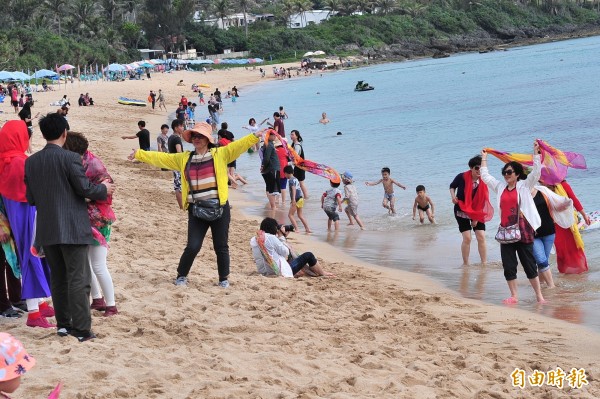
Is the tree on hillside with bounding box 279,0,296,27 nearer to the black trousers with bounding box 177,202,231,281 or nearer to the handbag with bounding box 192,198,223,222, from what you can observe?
the black trousers with bounding box 177,202,231,281

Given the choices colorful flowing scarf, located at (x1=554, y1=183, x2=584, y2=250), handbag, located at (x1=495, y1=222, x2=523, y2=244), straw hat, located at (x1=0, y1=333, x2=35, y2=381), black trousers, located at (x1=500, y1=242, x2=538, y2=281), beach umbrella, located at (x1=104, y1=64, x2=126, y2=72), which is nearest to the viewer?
straw hat, located at (x1=0, y1=333, x2=35, y2=381)

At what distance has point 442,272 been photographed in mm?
11117

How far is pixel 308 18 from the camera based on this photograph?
14162cm

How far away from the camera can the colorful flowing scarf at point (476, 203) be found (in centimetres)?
1050

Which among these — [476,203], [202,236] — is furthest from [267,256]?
[476,203]

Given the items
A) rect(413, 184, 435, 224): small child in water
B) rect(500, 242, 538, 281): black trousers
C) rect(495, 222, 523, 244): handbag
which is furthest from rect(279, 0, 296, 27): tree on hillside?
rect(495, 222, 523, 244): handbag

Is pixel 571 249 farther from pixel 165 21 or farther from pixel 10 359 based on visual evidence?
pixel 165 21

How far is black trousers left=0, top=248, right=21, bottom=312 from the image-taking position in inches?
265

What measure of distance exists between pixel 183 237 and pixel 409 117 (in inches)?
1283

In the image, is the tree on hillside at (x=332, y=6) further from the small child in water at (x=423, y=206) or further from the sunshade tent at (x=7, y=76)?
the small child in water at (x=423, y=206)

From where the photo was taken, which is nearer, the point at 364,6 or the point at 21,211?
the point at 21,211

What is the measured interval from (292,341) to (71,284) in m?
1.70

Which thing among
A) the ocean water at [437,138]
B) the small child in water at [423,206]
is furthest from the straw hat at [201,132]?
the small child in water at [423,206]

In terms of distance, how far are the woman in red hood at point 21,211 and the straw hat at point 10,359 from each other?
3.12m
